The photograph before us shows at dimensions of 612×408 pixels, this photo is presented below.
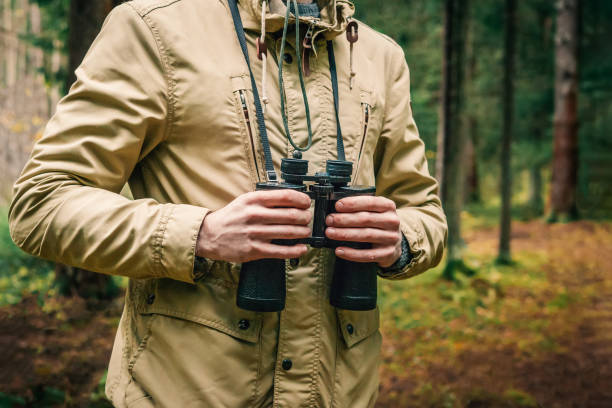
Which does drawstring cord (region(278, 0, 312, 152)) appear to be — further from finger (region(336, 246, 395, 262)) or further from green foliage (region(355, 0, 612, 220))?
green foliage (region(355, 0, 612, 220))

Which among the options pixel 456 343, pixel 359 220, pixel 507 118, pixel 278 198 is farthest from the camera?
pixel 507 118

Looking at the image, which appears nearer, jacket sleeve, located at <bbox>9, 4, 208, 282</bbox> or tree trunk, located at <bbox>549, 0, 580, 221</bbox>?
jacket sleeve, located at <bbox>9, 4, 208, 282</bbox>

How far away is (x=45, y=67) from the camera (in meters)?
6.14

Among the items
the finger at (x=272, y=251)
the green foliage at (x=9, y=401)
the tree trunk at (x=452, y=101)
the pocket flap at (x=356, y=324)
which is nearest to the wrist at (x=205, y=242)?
the finger at (x=272, y=251)

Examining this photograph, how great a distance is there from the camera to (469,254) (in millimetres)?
9180

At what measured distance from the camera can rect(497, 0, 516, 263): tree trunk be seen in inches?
327

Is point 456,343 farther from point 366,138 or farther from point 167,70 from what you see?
point 167,70

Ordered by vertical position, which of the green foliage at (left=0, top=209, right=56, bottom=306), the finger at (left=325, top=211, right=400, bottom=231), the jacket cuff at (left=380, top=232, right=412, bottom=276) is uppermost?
the finger at (left=325, top=211, right=400, bottom=231)

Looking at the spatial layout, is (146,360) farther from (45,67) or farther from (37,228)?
(45,67)

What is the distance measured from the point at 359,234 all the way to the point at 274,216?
26cm

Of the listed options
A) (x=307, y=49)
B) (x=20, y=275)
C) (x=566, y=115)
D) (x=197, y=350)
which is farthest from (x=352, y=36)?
(x=566, y=115)

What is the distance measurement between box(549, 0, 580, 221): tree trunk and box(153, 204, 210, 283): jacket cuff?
12.5 meters

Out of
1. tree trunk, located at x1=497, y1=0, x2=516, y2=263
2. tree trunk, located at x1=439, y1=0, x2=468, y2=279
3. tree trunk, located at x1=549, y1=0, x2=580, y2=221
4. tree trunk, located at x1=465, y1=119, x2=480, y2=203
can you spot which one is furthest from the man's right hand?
tree trunk, located at x1=465, y1=119, x2=480, y2=203

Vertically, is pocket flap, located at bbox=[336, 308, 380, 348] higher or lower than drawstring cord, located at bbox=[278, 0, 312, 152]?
lower
